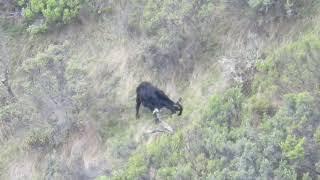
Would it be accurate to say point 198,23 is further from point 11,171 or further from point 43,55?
point 11,171

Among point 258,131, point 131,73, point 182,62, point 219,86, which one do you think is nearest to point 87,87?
point 131,73

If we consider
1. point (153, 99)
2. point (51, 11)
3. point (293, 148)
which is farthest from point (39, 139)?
point (293, 148)

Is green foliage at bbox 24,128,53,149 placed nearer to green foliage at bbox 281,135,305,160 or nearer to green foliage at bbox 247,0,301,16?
green foliage at bbox 247,0,301,16

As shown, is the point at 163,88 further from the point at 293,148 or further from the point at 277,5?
the point at 293,148

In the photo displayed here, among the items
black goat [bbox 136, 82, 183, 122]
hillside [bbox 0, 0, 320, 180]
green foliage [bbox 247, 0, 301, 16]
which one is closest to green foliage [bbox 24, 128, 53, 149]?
hillside [bbox 0, 0, 320, 180]

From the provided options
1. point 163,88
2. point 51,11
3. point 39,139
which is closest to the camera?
point 163,88
